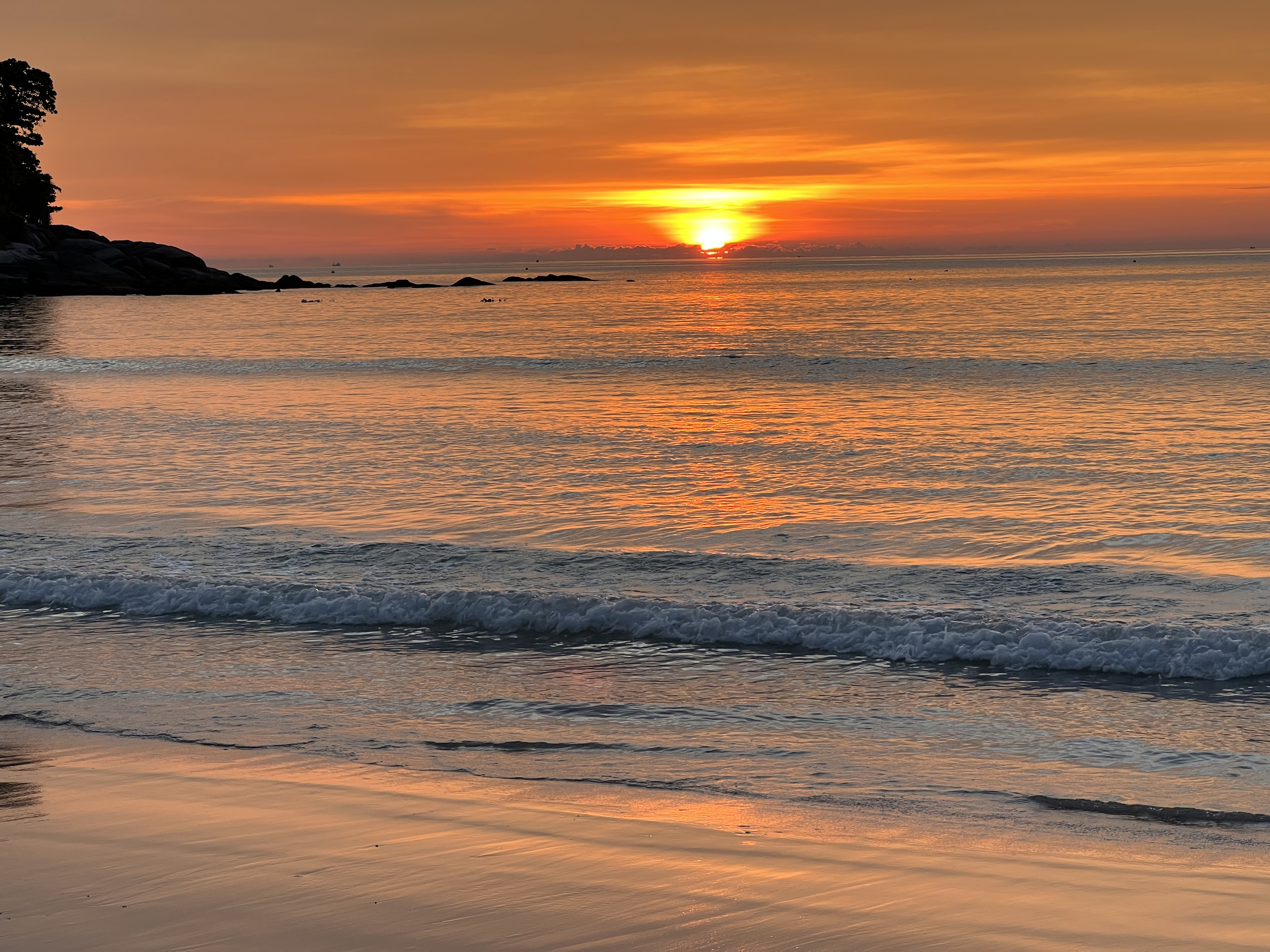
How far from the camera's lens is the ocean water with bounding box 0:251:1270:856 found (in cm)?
786

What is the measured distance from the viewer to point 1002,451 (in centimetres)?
2275

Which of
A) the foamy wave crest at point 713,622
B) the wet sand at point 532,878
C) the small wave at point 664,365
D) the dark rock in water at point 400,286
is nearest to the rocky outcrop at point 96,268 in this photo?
the dark rock in water at point 400,286

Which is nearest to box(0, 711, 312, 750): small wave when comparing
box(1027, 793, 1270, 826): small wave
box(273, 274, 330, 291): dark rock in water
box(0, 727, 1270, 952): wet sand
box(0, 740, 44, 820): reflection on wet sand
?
box(0, 740, 44, 820): reflection on wet sand

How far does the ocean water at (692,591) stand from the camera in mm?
7863

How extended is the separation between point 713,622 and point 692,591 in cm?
146

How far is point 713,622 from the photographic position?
11.3 meters

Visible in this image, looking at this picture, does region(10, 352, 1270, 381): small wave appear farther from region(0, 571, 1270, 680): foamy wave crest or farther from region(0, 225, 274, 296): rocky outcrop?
region(0, 225, 274, 296): rocky outcrop

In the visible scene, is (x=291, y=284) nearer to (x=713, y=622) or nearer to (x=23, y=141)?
(x=23, y=141)

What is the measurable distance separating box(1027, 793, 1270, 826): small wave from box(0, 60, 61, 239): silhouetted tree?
358 feet

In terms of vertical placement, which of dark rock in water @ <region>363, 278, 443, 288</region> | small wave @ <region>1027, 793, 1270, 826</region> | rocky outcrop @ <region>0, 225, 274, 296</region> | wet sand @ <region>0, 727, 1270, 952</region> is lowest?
wet sand @ <region>0, 727, 1270, 952</region>

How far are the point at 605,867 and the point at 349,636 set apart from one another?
6364mm

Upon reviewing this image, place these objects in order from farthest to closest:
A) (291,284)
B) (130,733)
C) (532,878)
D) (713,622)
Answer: (291,284) < (713,622) < (130,733) < (532,878)

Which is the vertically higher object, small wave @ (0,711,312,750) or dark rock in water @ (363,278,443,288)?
dark rock in water @ (363,278,443,288)

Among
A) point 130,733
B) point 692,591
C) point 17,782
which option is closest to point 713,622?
point 692,591
